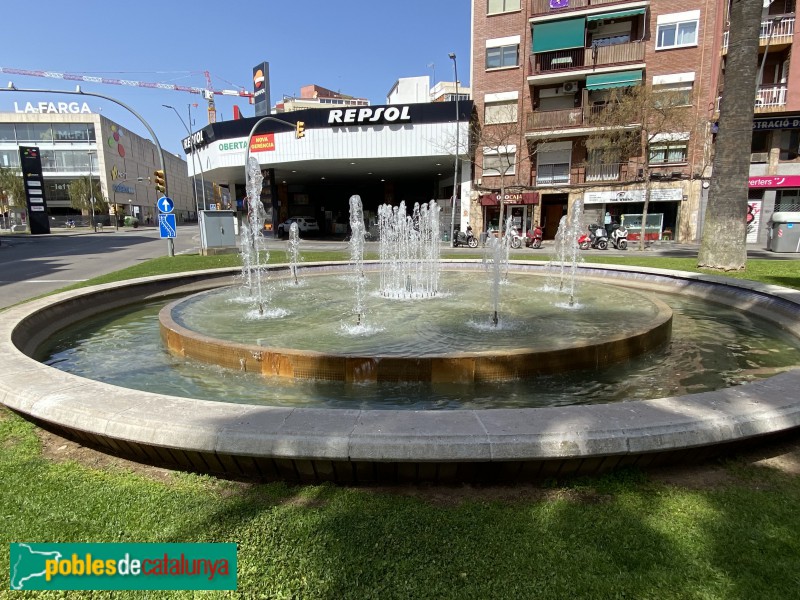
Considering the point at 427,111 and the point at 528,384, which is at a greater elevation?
the point at 427,111

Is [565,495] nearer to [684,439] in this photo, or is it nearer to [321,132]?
[684,439]

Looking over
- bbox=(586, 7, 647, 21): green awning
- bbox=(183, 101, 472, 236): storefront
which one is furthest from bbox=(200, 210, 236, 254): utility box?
→ bbox=(586, 7, 647, 21): green awning

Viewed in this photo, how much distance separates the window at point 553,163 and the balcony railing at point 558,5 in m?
7.57

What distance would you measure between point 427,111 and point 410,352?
84.8 feet

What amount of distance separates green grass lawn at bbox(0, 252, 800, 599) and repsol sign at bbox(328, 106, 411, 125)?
28284mm

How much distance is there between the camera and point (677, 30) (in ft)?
85.7

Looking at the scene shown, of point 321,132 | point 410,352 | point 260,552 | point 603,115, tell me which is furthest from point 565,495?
point 321,132

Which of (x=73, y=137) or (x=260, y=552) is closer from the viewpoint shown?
(x=260, y=552)

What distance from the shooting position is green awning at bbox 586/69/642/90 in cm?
2695

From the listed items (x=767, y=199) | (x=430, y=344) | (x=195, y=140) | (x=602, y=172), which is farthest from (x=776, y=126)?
(x=195, y=140)

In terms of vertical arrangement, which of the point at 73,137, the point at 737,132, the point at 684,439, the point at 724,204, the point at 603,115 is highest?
the point at 73,137

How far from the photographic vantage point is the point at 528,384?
471 centimetres

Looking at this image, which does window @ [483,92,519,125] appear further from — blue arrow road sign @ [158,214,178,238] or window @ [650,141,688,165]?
blue arrow road sign @ [158,214,178,238]

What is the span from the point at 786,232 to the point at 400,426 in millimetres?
22332
